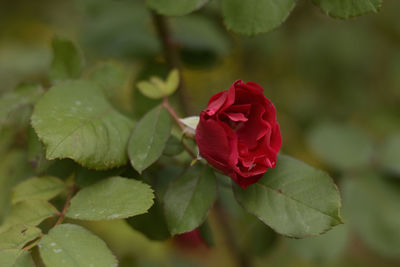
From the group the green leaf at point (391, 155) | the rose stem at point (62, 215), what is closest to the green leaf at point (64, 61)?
the rose stem at point (62, 215)

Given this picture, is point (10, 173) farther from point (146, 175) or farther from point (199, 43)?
point (199, 43)

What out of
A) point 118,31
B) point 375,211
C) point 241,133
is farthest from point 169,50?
point 375,211

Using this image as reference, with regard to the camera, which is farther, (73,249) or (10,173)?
(10,173)

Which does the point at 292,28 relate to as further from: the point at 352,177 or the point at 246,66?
the point at 352,177

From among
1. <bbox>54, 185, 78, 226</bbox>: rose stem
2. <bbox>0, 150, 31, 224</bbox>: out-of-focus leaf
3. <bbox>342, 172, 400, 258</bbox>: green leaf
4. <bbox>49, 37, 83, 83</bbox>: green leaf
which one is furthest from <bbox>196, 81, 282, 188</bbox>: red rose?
<bbox>342, 172, 400, 258</bbox>: green leaf

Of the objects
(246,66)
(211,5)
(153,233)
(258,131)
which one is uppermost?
(258,131)

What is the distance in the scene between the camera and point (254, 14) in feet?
2.51

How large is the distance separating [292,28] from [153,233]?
1.59 meters

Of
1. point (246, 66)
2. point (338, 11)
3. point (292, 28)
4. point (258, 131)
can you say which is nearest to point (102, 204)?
point (258, 131)

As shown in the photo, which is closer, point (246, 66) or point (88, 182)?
point (88, 182)

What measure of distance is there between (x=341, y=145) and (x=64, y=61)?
0.89 m

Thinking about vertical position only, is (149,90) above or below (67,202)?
above

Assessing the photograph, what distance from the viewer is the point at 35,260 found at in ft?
2.29

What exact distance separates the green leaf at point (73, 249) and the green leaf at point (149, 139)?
0.13 metres
